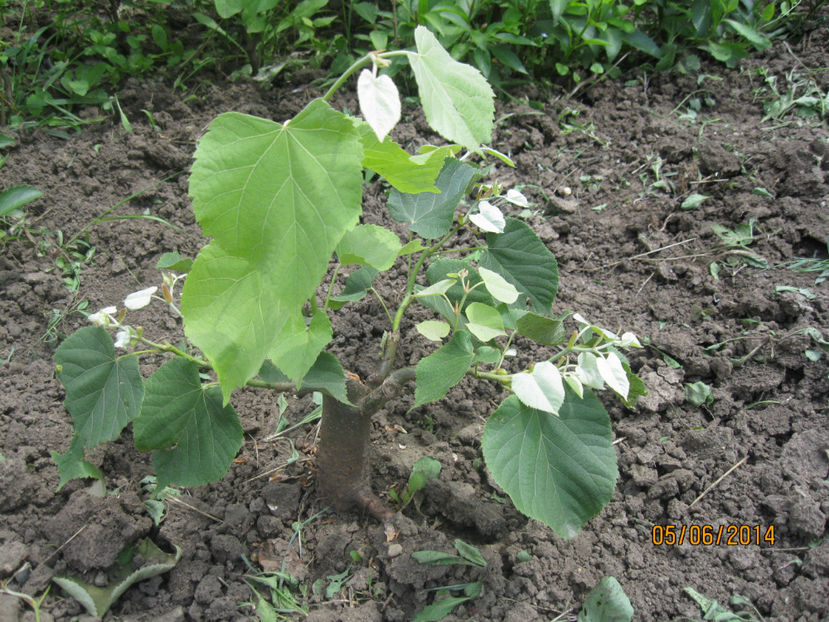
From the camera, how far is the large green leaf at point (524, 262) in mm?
1589

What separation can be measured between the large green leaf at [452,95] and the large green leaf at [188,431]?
30.7 inches

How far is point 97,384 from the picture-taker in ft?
4.73

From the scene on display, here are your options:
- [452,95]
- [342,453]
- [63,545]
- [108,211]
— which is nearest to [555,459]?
[342,453]

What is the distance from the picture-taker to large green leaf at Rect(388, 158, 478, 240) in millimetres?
1579

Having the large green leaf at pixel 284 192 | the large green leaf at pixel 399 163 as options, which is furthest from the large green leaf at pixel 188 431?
the large green leaf at pixel 399 163

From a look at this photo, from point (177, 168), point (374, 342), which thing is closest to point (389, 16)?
point (177, 168)

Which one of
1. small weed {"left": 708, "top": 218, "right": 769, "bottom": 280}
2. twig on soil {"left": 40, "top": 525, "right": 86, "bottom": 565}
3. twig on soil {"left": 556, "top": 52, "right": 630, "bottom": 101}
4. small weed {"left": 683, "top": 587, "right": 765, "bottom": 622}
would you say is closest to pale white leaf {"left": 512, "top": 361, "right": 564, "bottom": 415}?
small weed {"left": 683, "top": 587, "right": 765, "bottom": 622}

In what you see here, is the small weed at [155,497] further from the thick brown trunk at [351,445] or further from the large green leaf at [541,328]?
the large green leaf at [541,328]

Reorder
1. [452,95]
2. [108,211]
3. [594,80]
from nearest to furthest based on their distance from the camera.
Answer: [452,95], [108,211], [594,80]

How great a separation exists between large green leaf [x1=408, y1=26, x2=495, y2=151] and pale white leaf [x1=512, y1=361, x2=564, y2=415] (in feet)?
1.49

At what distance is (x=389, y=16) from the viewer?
2893 mm

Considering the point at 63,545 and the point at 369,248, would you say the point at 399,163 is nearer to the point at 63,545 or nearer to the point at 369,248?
the point at 369,248

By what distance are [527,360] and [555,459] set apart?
27.7 inches

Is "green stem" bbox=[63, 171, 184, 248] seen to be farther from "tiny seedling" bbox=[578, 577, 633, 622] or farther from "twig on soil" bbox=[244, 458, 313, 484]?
"tiny seedling" bbox=[578, 577, 633, 622]
